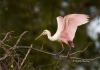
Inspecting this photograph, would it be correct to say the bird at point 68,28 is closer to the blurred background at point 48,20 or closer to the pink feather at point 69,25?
the pink feather at point 69,25

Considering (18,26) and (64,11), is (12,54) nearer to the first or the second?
(18,26)

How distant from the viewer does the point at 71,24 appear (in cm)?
361

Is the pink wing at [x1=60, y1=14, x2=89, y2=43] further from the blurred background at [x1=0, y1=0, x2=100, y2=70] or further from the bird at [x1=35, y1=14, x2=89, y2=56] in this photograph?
the blurred background at [x1=0, y1=0, x2=100, y2=70]

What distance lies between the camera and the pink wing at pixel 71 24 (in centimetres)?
355

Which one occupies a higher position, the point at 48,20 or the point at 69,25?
the point at 69,25

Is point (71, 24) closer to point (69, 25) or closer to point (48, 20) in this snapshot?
point (69, 25)

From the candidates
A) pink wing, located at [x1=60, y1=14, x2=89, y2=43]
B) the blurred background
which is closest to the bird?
pink wing, located at [x1=60, y1=14, x2=89, y2=43]

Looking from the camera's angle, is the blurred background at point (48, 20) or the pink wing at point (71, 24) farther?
the blurred background at point (48, 20)

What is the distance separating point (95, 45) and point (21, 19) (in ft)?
4.64

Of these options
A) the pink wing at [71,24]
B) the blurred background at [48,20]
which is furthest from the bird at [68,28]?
the blurred background at [48,20]

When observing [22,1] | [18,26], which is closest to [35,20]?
[22,1]

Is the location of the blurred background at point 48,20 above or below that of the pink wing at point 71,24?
below

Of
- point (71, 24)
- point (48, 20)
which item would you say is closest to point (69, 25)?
point (71, 24)

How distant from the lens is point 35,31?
8.86 m
